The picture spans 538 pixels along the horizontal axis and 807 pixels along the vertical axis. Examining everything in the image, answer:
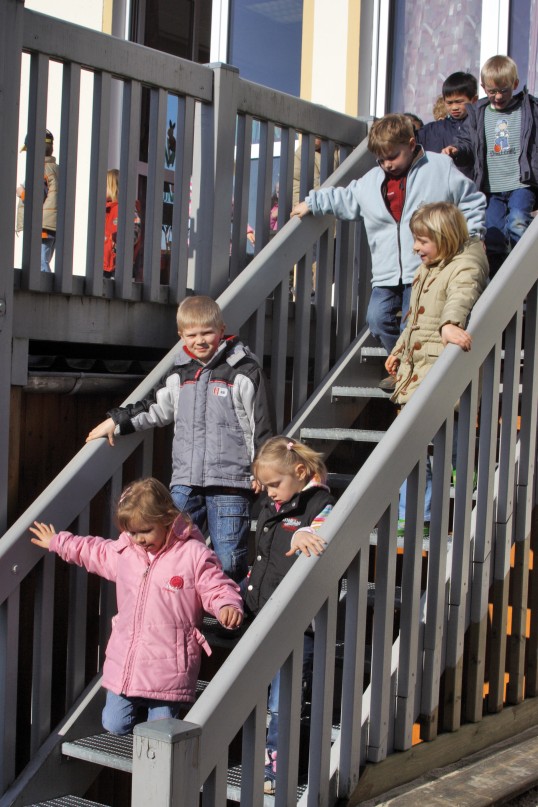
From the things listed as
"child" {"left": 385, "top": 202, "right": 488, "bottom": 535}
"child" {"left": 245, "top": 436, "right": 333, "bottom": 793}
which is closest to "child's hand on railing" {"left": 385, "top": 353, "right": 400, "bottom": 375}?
"child" {"left": 385, "top": 202, "right": 488, "bottom": 535}

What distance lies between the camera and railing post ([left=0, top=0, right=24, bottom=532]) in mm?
4043

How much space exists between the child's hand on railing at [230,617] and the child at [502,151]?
2.58m

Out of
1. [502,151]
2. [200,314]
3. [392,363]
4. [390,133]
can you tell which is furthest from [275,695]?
[502,151]

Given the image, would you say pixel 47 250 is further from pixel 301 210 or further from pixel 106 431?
pixel 106 431

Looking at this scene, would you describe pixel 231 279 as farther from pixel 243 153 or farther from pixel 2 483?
pixel 2 483

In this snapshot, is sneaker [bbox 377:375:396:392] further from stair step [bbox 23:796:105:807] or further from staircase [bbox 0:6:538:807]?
stair step [bbox 23:796:105:807]

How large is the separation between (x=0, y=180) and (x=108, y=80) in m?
0.78

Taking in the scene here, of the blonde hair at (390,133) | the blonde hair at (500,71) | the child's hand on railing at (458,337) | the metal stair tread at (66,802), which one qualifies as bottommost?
the metal stair tread at (66,802)

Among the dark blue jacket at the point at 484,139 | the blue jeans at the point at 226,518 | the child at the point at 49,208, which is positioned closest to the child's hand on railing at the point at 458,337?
the blue jeans at the point at 226,518

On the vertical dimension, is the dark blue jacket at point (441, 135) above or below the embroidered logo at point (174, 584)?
above

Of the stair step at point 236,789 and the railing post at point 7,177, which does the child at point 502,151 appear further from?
the stair step at point 236,789

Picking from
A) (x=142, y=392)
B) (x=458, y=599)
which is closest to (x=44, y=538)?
(x=142, y=392)

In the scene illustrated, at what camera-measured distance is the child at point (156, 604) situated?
367 cm

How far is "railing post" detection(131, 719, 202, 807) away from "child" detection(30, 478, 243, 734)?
77 centimetres
